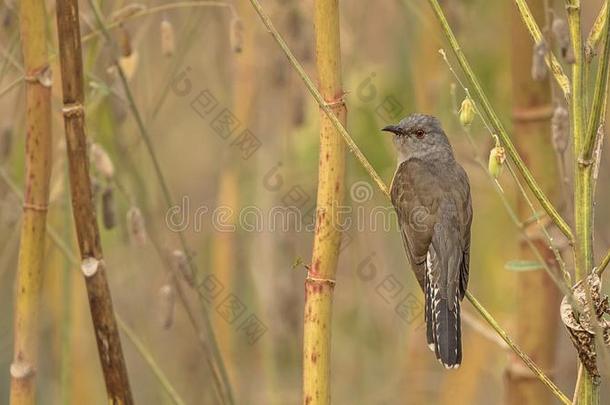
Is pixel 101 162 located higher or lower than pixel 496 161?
higher

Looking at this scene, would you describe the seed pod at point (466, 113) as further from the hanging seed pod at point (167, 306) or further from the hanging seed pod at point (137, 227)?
the hanging seed pod at point (167, 306)

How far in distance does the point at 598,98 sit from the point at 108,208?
5.29 feet

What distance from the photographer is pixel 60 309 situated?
4039 millimetres

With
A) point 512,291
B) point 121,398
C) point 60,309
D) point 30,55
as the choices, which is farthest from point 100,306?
point 512,291

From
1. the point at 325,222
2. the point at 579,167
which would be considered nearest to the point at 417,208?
the point at 325,222

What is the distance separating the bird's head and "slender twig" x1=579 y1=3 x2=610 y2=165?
1892mm

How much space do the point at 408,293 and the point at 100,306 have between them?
238cm

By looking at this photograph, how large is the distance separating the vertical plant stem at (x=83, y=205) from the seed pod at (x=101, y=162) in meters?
0.45

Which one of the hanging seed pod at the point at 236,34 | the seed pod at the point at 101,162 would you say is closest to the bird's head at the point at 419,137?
the hanging seed pod at the point at 236,34

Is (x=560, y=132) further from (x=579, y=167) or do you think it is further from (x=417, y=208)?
(x=417, y=208)

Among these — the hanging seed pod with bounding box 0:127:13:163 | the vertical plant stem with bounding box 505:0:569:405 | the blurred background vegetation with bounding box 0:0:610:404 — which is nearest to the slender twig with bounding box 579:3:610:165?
the vertical plant stem with bounding box 505:0:569:405

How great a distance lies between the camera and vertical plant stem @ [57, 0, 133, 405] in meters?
2.22

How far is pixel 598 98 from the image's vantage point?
5.86 ft

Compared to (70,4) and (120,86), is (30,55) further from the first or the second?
(120,86)
